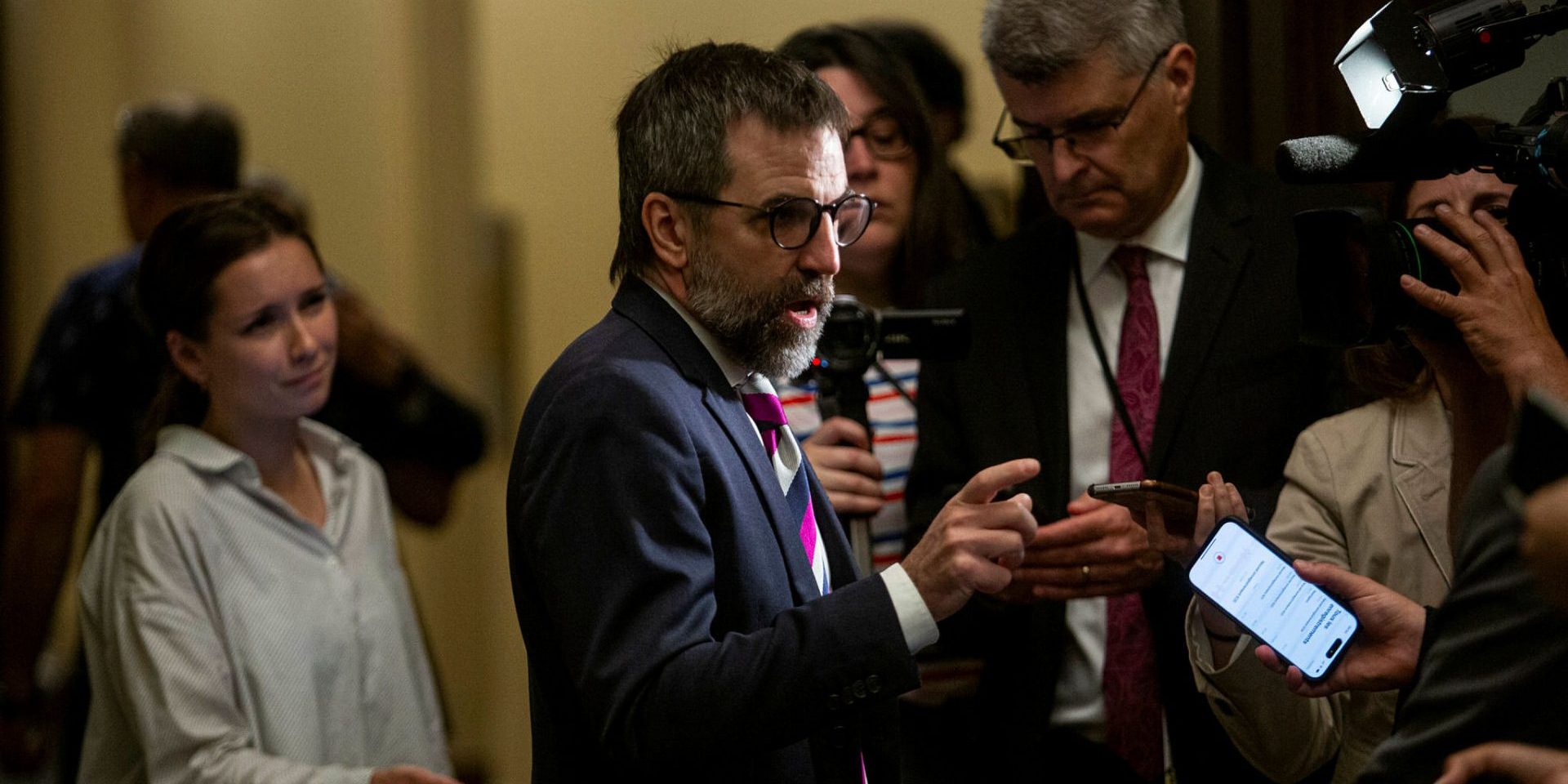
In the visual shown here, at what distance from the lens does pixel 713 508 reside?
1444 millimetres

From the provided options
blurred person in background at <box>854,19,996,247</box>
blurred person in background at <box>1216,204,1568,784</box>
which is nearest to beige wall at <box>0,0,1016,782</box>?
blurred person in background at <box>854,19,996,247</box>

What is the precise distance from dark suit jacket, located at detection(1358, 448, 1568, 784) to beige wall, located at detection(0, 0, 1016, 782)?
8.84 feet

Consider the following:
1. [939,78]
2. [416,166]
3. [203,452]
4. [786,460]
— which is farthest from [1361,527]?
[416,166]

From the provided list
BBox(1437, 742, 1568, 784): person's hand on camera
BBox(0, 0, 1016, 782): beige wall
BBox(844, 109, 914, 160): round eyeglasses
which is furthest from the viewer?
BBox(0, 0, 1016, 782): beige wall

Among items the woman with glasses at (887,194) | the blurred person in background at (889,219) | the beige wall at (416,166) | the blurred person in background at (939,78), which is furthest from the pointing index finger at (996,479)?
the beige wall at (416,166)

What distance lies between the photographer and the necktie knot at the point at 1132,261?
6.48 ft

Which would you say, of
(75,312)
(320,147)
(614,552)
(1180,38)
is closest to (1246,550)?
(614,552)

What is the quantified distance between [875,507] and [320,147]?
3050 mm

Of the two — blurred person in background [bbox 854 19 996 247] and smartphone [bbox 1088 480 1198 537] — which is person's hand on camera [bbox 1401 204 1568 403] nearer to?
smartphone [bbox 1088 480 1198 537]

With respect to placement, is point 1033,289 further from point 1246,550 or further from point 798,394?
point 1246,550

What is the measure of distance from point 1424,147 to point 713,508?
2.55 ft

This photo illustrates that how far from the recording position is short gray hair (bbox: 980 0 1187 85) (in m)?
1.90

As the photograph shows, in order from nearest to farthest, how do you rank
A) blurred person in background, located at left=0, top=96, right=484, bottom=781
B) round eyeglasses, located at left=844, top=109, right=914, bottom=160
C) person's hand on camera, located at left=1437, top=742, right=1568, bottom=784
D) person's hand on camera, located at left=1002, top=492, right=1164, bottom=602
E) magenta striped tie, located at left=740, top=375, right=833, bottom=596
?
person's hand on camera, located at left=1437, top=742, right=1568, bottom=784, magenta striped tie, located at left=740, top=375, right=833, bottom=596, person's hand on camera, located at left=1002, top=492, right=1164, bottom=602, round eyeglasses, located at left=844, top=109, right=914, bottom=160, blurred person in background, located at left=0, top=96, right=484, bottom=781

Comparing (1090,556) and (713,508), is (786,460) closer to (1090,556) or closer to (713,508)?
(713,508)
